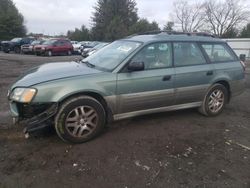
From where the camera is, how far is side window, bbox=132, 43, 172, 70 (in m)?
4.45

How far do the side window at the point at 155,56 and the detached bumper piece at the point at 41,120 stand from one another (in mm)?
1569

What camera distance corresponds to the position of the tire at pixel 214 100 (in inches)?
209

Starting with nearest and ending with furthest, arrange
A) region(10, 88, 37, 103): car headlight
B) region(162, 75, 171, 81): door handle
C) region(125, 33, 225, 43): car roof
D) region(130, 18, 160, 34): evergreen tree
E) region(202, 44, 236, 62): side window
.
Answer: region(10, 88, 37, 103): car headlight → region(162, 75, 171, 81): door handle → region(125, 33, 225, 43): car roof → region(202, 44, 236, 62): side window → region(130, 18, 160, 34): evergreen tree

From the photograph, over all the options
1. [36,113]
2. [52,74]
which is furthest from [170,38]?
[36,113]

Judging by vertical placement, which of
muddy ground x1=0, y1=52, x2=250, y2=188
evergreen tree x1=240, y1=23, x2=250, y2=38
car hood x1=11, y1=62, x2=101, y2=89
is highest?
evergreen tree x1=240, y1=23, x2=250, y2=38

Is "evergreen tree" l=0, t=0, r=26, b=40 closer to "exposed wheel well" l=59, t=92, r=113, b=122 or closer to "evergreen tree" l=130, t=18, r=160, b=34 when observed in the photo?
"evergreen tree" l=130, t=18, r=160, b=34

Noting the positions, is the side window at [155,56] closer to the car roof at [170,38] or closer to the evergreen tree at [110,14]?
the car roof at [170,38]

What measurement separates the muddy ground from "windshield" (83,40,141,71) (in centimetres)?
115

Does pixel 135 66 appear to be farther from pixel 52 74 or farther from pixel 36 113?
pixel 36 113

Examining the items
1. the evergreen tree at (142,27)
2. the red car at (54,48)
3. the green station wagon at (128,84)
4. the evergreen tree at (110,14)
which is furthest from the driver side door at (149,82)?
the evergreen tree at (110,14)

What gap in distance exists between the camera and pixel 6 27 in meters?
40.1

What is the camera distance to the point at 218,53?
17.9 ft

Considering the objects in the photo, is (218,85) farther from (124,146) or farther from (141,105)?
(124,146)

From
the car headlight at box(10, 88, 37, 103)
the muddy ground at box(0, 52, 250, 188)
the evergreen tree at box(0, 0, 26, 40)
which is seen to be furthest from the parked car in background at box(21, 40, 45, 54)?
the car headlight at box(10, 88, 37, 103)
